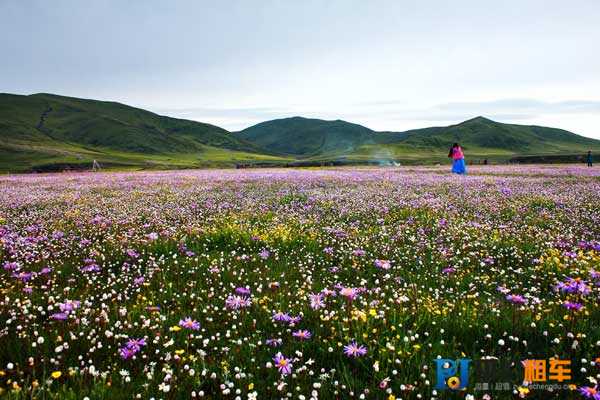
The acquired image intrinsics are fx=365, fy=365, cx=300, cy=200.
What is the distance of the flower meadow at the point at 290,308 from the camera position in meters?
3.51

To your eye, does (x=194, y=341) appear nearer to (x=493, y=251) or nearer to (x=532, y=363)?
(x=532, y=363)

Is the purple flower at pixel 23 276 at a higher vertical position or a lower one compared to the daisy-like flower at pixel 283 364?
higher

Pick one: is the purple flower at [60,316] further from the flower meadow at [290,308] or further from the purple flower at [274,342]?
the purple flower at [274,342]

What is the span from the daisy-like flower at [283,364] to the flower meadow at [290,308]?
55 millimetres

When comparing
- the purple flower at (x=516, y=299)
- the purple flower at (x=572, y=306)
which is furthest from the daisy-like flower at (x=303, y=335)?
the purple flower at (x=572, y=306)

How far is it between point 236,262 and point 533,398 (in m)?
5.38

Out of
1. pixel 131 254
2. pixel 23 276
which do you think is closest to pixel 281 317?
pixel 131 254

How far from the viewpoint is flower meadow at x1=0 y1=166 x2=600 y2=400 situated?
3.51 metres

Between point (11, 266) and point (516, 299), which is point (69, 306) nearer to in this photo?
point (11, 266)

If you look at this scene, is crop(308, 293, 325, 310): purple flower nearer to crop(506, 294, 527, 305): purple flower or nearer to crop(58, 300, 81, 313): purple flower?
crop(506, 294, 527, 305): purple flower

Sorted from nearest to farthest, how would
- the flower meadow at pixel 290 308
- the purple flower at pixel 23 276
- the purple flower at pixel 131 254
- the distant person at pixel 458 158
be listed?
the flower meadow at pixel 290 308, the purple flower at pixel 23 276, the purple flower at pixel 131 254, the distant person at pixel 458 158

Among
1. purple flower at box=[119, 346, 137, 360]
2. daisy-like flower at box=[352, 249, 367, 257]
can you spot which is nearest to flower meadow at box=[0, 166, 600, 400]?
purple flower at box=[119, 346, 137, 360]

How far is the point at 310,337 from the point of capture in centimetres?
434

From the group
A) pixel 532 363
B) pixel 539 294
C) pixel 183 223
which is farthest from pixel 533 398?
pixel 183 223
